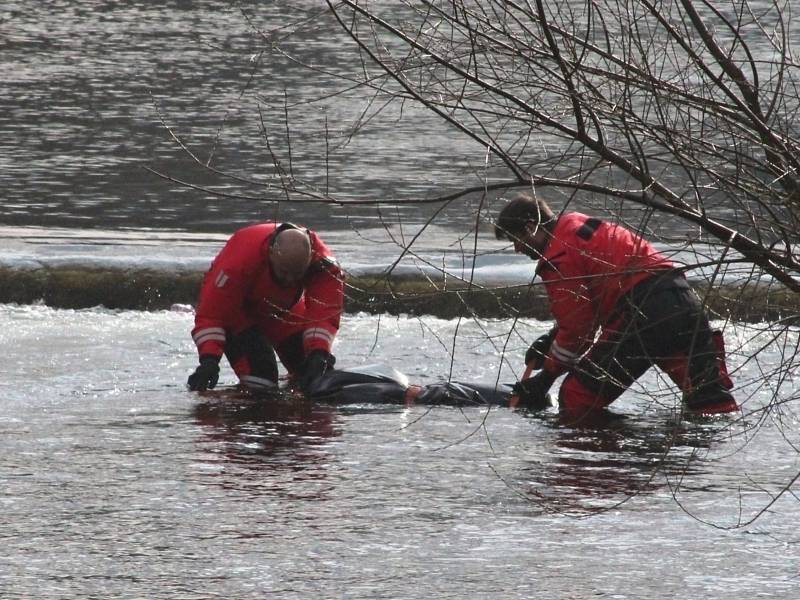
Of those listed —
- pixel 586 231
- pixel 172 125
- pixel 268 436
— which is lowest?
pixel 172 125

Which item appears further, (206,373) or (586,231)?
(206,373)

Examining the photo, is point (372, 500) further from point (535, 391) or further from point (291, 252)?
point (291, 252)

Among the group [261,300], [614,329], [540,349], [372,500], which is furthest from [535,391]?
[372,500]

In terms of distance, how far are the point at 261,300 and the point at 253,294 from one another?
0.05 meters

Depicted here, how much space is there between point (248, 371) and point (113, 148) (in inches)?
388

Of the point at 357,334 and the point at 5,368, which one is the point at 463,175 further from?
the point at 5,368

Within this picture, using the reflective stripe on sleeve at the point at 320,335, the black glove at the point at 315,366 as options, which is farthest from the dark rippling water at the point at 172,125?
the black glove at the point at 315,366

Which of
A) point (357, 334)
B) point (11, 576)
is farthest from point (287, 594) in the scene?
point (357, 334)

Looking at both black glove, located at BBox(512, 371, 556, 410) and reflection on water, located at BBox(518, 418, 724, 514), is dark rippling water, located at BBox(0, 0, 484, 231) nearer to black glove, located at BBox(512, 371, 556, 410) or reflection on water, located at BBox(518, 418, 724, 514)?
black glove, located at BBox(512, 371, 556, 410)

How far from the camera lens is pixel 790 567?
5684 mm

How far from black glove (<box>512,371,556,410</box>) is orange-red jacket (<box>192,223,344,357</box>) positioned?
3.32 ft

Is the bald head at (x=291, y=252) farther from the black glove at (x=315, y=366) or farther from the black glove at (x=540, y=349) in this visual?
the black glove at (x=540, y=349)

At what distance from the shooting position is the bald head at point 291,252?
865cm

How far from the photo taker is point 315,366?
899cm
